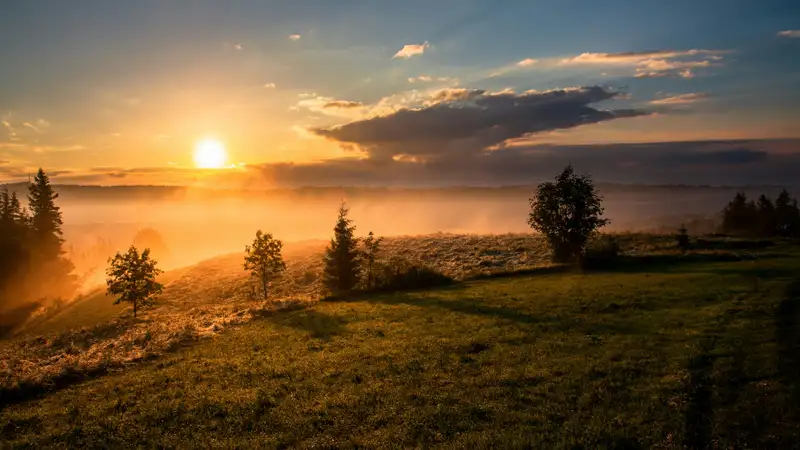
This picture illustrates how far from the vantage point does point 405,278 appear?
5319 cm

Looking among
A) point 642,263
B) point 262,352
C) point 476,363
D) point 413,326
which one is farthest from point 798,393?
point 642,263

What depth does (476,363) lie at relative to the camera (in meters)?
23.0

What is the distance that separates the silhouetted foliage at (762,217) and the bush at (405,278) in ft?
283

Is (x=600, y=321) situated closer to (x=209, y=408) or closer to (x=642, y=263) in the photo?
(x=209, y=408)

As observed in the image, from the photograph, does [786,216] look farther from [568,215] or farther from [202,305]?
[202,305]

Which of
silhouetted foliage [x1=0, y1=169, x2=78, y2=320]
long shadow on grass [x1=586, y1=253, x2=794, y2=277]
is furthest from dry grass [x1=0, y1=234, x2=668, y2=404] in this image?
silhouetted foliage [x1=0, y1=169, x2=78, y2=320]

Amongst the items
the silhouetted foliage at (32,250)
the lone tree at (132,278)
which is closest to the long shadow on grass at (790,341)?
the lone tree at (132,278)

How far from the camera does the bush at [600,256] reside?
174 feet

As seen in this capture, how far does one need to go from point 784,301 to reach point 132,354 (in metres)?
42.3

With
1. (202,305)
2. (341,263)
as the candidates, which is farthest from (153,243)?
(341,263)

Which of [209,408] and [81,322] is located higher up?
[209,408]

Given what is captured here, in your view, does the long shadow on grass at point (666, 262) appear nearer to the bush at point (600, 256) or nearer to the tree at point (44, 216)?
the bush at point (600, 256)

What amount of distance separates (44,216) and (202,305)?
167 feet

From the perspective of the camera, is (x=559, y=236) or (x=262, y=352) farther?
(x=559, y=236)
